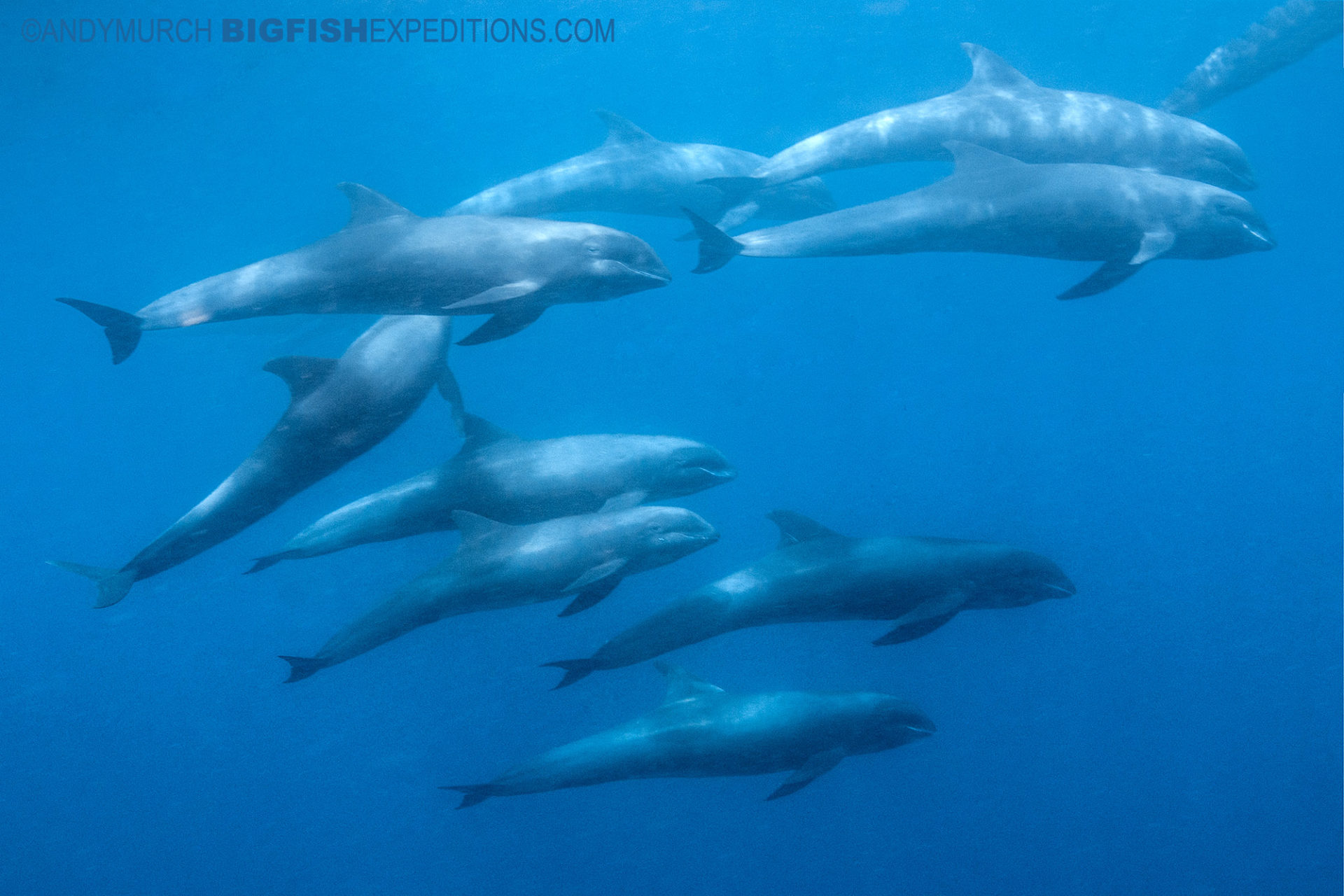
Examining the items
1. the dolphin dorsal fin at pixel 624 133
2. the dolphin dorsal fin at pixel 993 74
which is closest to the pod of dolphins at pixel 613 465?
the dolphin dorsal fin at pixel 993 74

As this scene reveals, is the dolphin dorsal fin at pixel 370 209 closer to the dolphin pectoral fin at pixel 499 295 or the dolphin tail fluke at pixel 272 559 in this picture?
the dolphin pectoral fin at pixel 499 295

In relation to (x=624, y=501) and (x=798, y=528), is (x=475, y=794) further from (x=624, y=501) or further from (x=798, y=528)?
(x=798, y=528)

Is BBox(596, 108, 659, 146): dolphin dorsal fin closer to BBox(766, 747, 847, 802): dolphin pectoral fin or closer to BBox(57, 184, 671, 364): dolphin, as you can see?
BBox(57, 184, 671, 364): dolphin

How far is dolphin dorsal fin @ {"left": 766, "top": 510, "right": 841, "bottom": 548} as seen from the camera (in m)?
6.77

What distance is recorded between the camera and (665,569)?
10.8 m

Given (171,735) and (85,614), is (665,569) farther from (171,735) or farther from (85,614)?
(85,614)

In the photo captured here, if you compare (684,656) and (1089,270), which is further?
(1089,270)

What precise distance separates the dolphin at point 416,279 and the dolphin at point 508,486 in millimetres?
1475

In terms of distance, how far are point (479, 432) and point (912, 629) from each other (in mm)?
4291

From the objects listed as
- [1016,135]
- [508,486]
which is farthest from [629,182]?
[508,486]

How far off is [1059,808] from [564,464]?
10384 mm

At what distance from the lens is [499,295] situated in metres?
5.27

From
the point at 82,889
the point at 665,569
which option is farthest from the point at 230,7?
the point at 82,889

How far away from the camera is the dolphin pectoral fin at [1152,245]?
6691 mm
